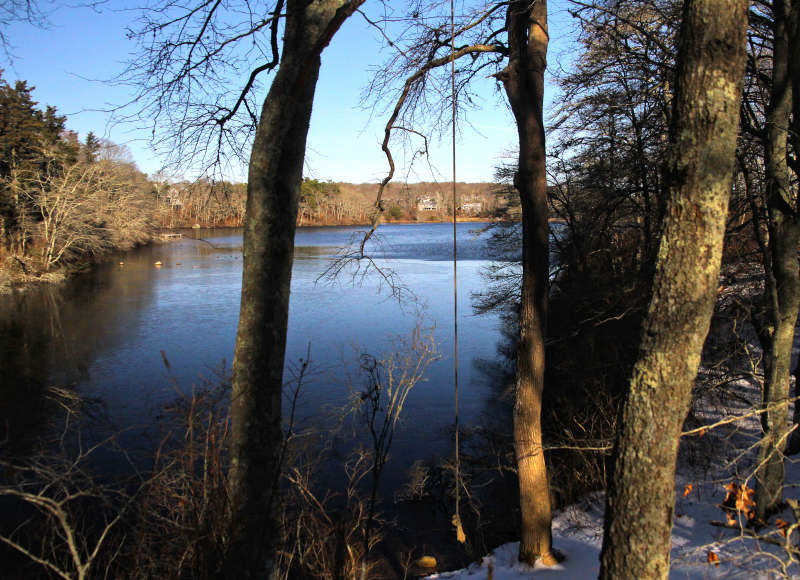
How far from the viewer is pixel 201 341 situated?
16.2 m

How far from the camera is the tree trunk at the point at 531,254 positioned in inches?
A: 233

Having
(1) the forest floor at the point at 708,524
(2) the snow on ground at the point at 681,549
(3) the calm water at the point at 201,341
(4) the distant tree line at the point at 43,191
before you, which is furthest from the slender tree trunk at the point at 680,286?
(4) the distant tree line at the point at 43,191

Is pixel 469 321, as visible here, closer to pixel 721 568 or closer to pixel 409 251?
pixel 721 568

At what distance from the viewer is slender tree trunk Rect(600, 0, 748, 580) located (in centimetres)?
277

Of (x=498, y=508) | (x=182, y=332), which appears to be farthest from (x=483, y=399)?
(x=182, y=332)

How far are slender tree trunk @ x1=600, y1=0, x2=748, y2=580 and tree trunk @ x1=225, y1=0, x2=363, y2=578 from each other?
2160 mm

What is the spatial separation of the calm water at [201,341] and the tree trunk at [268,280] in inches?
71.2

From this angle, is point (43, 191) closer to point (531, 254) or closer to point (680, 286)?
point (531, 254)

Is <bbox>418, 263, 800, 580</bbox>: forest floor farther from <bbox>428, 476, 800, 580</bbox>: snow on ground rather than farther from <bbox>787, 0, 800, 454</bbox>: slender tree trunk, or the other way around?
<bbox>787, 0, 800, 454</bbox>: slender tree trunk

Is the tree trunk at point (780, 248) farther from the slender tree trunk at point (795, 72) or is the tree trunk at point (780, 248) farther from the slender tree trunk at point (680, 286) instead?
the slender tree trunk at point (680, 286)

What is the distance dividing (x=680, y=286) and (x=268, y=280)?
8.18 ft

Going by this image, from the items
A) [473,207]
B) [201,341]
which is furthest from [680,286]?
[473,207]

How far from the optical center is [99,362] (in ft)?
49.0

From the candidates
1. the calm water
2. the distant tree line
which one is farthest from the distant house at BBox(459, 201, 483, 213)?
the distant tree line
